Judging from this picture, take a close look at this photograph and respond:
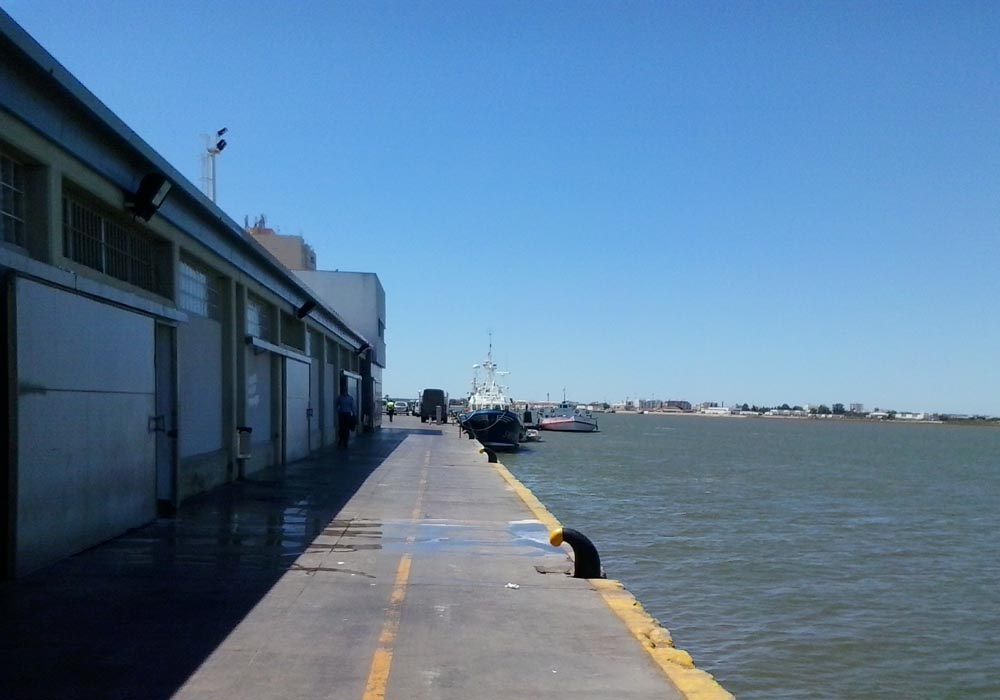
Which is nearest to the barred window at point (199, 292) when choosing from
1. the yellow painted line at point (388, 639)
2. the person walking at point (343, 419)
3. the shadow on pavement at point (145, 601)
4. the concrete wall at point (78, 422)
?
the concrete wall at point (78, 422)

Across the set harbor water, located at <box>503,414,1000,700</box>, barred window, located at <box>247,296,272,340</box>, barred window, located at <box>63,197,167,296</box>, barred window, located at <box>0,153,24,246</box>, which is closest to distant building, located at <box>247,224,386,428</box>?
harbor water, located at <box>503,414,1000,700</box>

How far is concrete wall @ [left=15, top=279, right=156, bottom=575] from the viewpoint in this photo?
873 cm

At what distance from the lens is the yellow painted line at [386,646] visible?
6.00m

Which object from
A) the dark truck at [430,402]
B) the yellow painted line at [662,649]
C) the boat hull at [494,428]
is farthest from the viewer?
the dark truck at [430,402]

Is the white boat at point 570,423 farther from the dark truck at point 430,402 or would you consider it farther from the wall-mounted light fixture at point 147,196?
the wall-mounted light fixture at point 147,196

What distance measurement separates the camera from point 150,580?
906 centimetres

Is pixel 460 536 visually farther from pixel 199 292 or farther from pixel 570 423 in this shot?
pixel 570 423

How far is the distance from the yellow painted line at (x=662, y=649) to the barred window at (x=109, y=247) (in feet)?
23.2

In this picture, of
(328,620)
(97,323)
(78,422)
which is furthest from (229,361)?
(328,620)

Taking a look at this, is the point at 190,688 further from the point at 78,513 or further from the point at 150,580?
the point at 78,513

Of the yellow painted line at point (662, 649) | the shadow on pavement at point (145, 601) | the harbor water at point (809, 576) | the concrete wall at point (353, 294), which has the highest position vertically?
the concrete wall at point (353, 294)

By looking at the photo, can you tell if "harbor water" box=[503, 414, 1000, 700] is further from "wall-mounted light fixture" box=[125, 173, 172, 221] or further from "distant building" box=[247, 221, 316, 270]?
"distant building" box=[247, 221, 316, 270]

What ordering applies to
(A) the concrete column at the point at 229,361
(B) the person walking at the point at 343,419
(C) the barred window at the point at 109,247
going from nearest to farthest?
1. (C) the barred window at the point at 109,247
2. (A) the concrete column at the point at 229,361
3. (B) the person walking at the point at 343,419

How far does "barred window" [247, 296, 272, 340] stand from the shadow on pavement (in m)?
7.05
